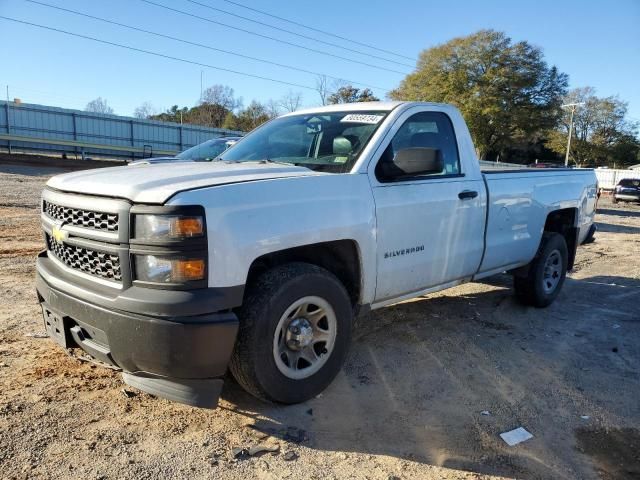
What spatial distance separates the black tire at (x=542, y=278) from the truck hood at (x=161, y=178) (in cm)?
328

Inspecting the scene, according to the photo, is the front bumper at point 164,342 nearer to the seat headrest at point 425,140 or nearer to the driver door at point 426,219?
the driver door at point 426,219

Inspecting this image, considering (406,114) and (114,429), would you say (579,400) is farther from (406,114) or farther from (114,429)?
(114,429)

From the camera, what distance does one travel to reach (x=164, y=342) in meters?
2.63

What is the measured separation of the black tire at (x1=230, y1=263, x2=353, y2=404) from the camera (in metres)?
2.94

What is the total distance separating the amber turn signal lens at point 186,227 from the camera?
2.62 metres

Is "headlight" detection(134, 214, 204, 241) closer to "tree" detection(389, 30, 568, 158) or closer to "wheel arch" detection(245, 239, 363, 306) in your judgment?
"wheel arch" detection(245, 239, 363, 306)

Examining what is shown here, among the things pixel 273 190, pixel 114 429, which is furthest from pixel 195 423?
pixel 273 190

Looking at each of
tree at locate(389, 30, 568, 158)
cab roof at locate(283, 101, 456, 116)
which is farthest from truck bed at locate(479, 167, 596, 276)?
tree at locate(389, 30, 568, 158)

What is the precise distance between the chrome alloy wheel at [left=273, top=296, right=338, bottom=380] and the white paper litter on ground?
118cm

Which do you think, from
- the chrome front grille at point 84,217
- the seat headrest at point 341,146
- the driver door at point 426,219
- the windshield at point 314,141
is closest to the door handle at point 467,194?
the driver door at point 426,219

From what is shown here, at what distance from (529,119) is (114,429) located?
47.9 metres

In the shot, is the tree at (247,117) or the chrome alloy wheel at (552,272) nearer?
the chrome alloy wheel at (552,272)

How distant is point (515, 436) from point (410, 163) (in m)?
1.89

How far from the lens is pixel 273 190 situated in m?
3.00
